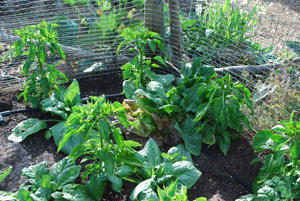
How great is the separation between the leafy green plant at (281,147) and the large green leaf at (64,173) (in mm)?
1415

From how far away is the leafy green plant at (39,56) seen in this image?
9.57 feet

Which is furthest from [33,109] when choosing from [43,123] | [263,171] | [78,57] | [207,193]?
[263,171]

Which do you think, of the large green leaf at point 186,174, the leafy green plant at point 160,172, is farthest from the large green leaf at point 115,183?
the large green leaf at point 186,174

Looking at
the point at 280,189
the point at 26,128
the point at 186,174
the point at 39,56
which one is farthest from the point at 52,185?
the point at 280,189

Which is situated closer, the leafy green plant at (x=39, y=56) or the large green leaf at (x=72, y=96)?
the leafy green plant at (x=39, y=56)

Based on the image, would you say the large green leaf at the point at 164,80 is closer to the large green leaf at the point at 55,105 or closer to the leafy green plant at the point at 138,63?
the leafy green plant at the point at 138,63

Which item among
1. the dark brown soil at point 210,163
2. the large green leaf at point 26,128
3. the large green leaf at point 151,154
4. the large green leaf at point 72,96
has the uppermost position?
the large green leaf at point 72,96

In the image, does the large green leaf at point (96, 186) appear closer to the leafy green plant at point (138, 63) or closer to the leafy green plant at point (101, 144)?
the leafy green plant at point (101, 144)

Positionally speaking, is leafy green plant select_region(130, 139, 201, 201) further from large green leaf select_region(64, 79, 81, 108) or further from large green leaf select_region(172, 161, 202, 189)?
large green leaf select_region(64, 79, 81, 108)

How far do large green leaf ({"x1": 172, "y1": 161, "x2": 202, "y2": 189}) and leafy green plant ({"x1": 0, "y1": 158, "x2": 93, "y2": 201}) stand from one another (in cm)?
68

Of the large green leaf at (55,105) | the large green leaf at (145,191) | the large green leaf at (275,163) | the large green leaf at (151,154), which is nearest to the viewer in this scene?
the large green leaf at (145,191)

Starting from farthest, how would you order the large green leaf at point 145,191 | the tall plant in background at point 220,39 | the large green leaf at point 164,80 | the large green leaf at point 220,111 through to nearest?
the tall plant in background at point 220,39
the large green leaf at point 164,80
the large green leaf at point 220,111
the large green leaf at point 145,191

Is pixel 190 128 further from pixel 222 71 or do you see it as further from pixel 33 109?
pixel 33 109

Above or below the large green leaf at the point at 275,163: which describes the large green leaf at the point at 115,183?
below
